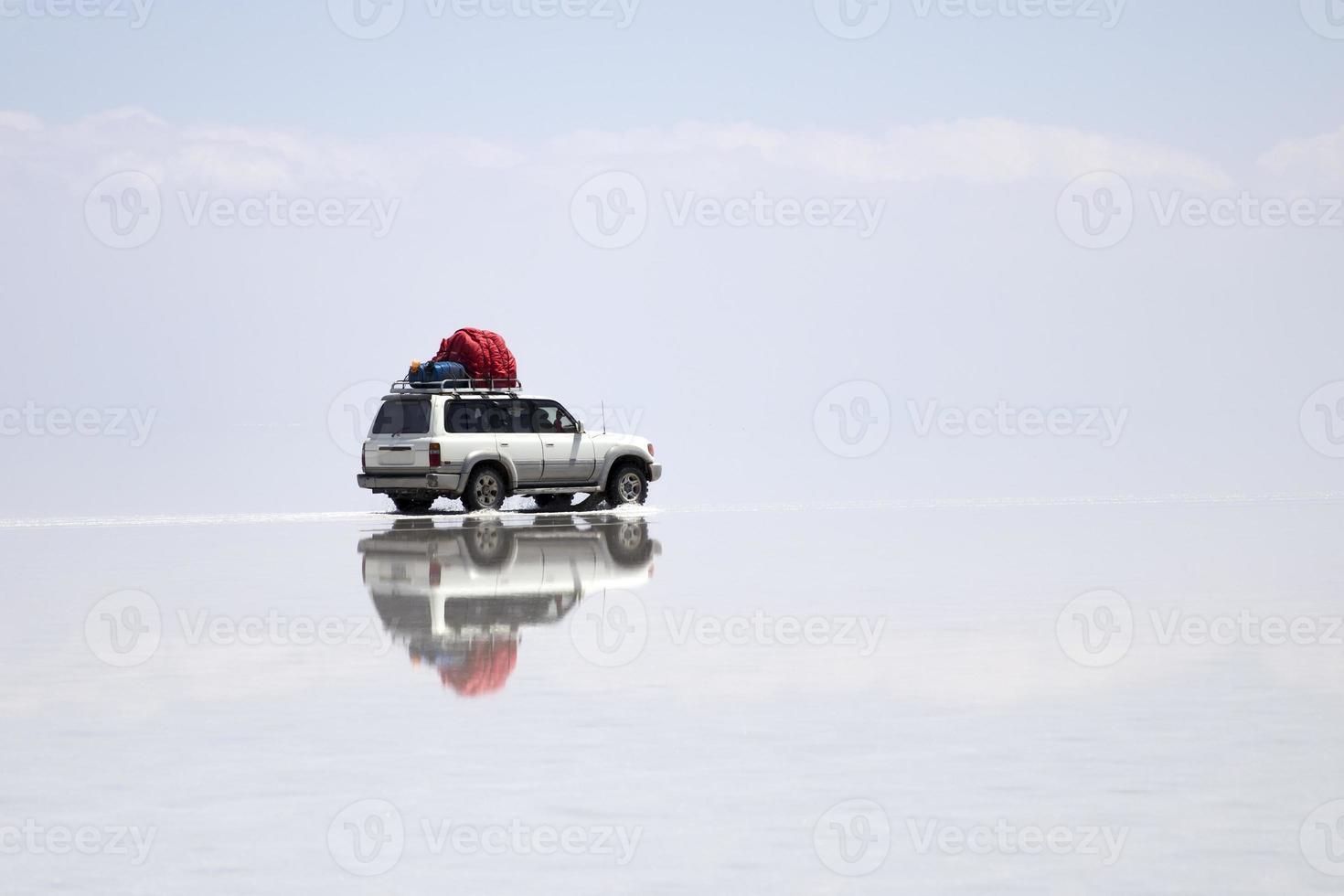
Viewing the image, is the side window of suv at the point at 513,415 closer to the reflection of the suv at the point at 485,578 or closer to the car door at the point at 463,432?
the car door at the point at 463,432

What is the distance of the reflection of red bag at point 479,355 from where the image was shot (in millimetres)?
31562

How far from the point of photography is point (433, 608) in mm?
16297

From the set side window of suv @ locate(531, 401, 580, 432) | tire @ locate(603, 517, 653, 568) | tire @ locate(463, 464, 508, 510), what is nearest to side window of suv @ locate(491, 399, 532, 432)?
side window of suv @ locate(531, 401, 580, 432)

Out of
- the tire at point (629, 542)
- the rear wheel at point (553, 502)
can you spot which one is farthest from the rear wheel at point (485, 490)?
the tire at point (629, 542)

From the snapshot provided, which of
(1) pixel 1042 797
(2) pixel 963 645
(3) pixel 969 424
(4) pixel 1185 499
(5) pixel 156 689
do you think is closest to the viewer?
(1) pixel 1042 797

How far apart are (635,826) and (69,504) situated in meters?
28.4

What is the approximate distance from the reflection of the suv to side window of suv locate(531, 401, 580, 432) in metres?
1.81

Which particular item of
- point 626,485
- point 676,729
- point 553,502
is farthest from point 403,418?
point 676,729

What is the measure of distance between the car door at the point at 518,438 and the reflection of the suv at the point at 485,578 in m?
1.11

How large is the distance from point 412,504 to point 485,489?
78.4 inches

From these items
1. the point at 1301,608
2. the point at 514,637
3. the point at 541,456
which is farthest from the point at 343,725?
the point at 541,456

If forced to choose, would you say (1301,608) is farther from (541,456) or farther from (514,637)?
(541,456)

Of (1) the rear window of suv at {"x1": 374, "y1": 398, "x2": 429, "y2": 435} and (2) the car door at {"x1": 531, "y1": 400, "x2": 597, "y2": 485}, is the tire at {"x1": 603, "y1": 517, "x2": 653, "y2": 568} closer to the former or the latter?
(2) the car door at {"x1": 531, "y1": 400, "x2": 597, "y2": 485}

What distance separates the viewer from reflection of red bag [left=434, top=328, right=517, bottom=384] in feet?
104
